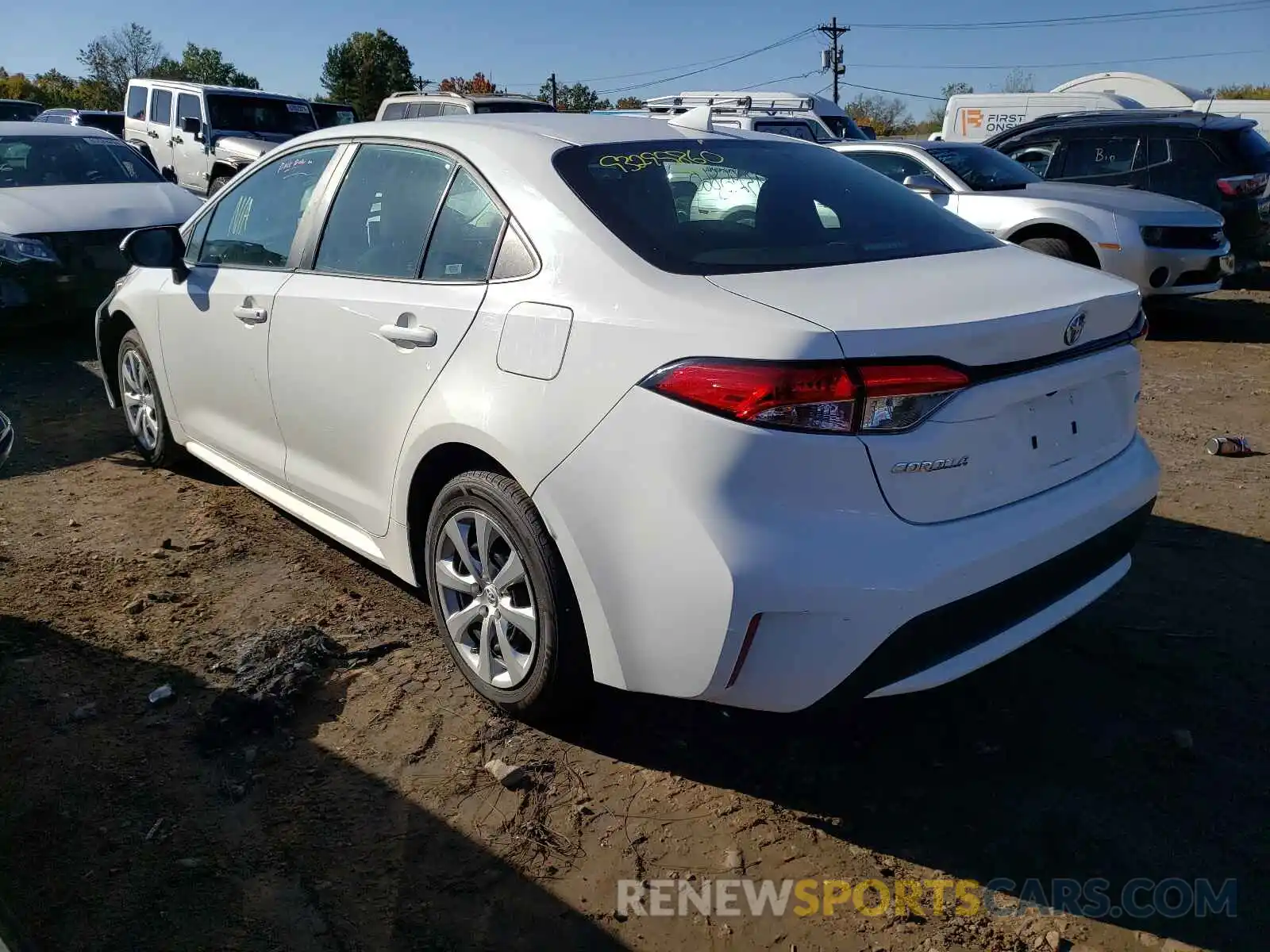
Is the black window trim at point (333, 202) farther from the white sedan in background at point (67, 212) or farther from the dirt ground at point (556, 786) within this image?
the white sedan in background at point (67, 212)

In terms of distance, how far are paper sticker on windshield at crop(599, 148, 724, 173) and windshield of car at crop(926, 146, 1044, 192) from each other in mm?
6798

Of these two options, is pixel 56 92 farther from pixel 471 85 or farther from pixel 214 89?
pixel 214 89

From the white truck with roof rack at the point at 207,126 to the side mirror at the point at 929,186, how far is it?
30.3 feet

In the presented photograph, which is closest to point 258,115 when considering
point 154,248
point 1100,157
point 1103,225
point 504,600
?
point 1100,157

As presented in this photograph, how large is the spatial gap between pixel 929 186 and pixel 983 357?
730cm

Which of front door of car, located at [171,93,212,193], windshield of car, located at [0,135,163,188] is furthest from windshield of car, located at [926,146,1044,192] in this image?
front door of car, located at [171,93,212,193]

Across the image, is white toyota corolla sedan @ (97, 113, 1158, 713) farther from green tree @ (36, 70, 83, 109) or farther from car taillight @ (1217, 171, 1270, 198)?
green tree @ (36, 70, 83, 109)

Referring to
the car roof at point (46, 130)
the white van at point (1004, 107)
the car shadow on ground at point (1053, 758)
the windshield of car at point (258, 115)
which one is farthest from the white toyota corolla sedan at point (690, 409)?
the white van at point (1004, 107)

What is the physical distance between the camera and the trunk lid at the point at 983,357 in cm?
230

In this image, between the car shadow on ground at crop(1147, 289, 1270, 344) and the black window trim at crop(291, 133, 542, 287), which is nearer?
the black window trim at crop(291, 133, 542, 287)

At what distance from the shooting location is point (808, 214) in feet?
10.3

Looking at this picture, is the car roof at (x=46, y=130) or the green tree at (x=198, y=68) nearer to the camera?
the car roof at (x=46, y=130)

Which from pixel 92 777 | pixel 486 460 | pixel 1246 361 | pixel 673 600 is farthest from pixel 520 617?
pixel 1246 361

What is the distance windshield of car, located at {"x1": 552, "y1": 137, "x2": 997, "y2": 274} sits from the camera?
277 cm
